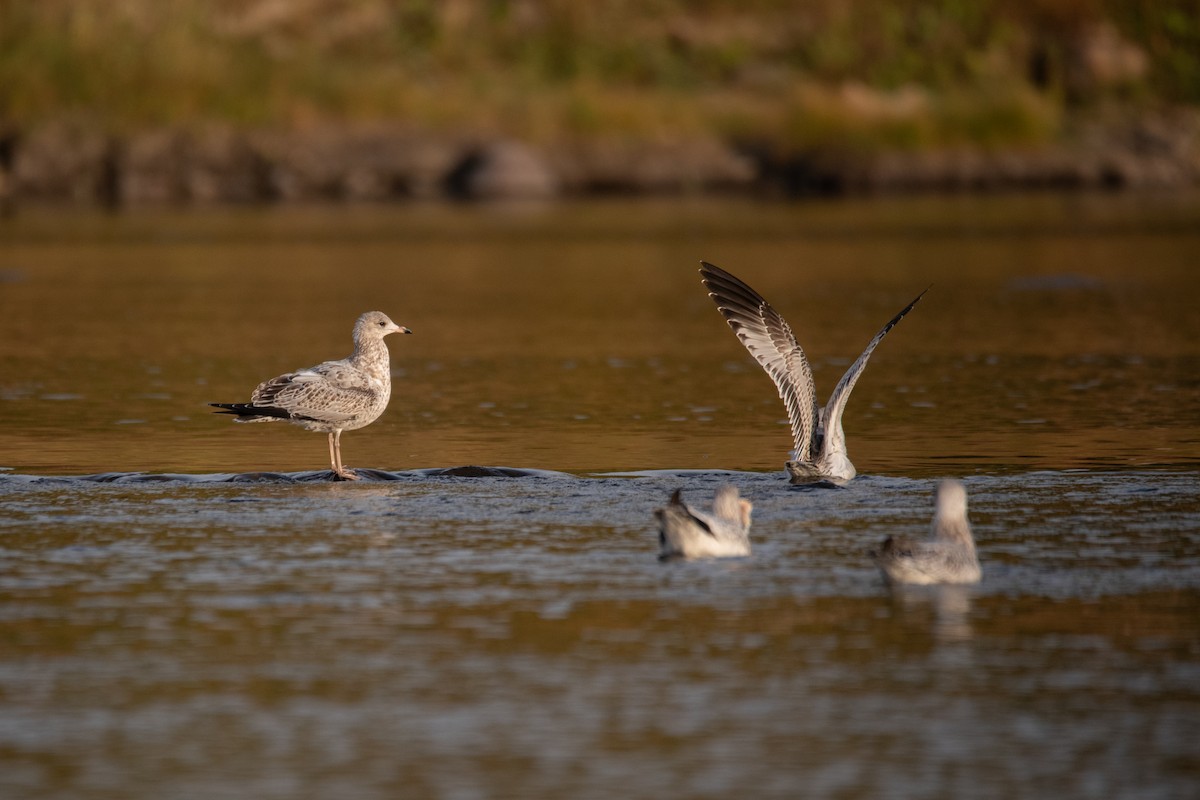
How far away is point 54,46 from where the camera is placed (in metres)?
56.3

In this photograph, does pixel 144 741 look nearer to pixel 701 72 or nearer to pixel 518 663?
pixel 518 663

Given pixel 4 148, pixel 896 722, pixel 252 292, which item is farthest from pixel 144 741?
pixel 4 148

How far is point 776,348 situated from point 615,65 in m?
54.0

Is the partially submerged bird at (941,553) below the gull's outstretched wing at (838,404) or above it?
below

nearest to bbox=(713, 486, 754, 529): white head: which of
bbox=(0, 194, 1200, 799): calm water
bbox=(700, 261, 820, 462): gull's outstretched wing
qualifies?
bbox=(0, 194, 1200, 799): calm water

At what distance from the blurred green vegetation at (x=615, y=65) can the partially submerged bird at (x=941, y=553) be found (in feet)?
153

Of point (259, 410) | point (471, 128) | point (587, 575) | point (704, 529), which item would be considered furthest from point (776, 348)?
point (471, 128)

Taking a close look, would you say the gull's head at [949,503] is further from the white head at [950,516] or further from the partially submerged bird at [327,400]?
the partially submerged bird at [327,400]

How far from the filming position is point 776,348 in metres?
14.4

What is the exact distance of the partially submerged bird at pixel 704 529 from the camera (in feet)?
36.6

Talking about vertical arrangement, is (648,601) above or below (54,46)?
below

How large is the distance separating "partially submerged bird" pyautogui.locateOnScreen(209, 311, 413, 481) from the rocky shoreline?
39.3 m

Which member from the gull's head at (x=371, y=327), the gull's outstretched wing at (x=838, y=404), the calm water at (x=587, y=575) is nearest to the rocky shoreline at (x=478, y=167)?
the calm water at (x=587, y=575)

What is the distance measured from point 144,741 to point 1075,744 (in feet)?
10.8
